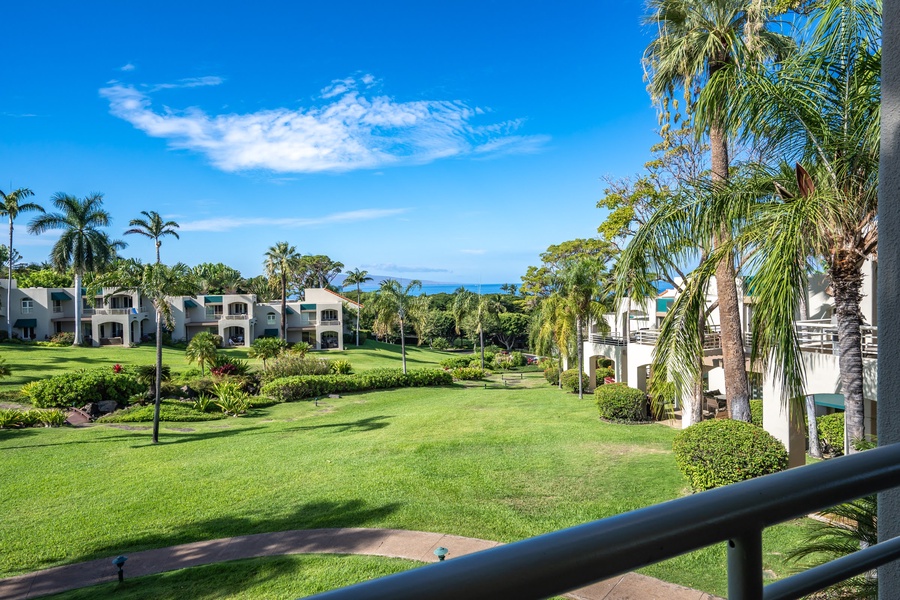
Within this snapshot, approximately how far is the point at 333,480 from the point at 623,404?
414 inches

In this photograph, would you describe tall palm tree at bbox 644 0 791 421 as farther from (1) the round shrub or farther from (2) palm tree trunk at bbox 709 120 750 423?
(1) the round shrub

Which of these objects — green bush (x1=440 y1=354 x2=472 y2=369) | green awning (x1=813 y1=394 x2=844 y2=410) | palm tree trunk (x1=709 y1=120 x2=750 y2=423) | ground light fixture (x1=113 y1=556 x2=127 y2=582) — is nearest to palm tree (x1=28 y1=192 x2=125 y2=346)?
green bush (x1=440 y1=354 x2=472 y2=369)

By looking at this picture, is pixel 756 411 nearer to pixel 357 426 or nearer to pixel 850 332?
pixel 850 332

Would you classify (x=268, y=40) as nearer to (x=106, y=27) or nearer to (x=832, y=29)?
(x=106, y=27)

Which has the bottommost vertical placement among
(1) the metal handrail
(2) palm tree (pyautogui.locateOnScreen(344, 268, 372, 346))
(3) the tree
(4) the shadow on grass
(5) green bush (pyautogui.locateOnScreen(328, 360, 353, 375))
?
(4) the shadow on grass

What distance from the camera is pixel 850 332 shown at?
292 inches

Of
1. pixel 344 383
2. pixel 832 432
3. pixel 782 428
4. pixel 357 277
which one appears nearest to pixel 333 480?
pixel 782 428

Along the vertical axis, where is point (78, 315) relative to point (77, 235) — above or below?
below

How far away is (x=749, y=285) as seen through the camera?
691 centimetres

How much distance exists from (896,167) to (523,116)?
154 ft

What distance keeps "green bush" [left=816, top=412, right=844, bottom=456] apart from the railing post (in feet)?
49.8

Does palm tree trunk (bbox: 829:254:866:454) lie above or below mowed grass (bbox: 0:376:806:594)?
above

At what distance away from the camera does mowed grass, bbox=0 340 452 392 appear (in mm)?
30250

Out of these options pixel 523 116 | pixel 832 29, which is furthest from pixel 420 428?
pixel 523 116
